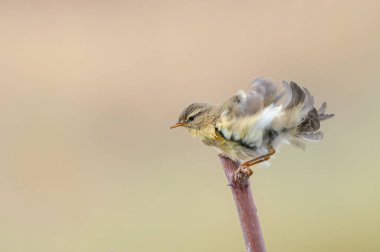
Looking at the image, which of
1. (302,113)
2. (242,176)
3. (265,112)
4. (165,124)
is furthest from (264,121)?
(165,124)

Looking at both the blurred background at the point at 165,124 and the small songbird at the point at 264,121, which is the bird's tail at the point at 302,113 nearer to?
the small songbird at the point at 264,121

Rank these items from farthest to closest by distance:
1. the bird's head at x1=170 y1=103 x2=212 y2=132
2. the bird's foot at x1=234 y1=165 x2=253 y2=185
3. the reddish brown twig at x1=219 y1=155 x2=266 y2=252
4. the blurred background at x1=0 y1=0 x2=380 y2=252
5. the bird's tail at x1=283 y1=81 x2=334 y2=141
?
the blurred background at x1=0 y1=0 x2=380 y2=252, the bird's head at x1=170 y1=103 x2=212 y2=132, the bird's tail at x1=283 y1=81 x2=334 y2=141, the bird's foot at x1=234 y1=165 x2=253 y2=185, the reddish brown twig at x1=219 y1=155 x2=266 y2=252

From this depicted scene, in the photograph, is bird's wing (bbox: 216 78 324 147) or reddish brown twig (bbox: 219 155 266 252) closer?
reddish brown twig (bbox: 219 155 266 252)

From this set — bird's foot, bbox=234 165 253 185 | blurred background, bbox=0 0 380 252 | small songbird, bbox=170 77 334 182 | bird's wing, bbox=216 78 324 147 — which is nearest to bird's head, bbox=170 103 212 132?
small songbird, bbox=170 77 334 182

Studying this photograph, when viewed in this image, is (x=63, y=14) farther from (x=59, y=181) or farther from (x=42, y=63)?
(x=59, y=181)

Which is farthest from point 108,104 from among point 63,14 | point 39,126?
point 63,14

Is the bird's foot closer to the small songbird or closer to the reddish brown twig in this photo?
the reddish brown twig

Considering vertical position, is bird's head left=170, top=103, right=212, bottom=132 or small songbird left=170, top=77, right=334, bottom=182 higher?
bird's head left=170, top=103, right=212, bottom=132
